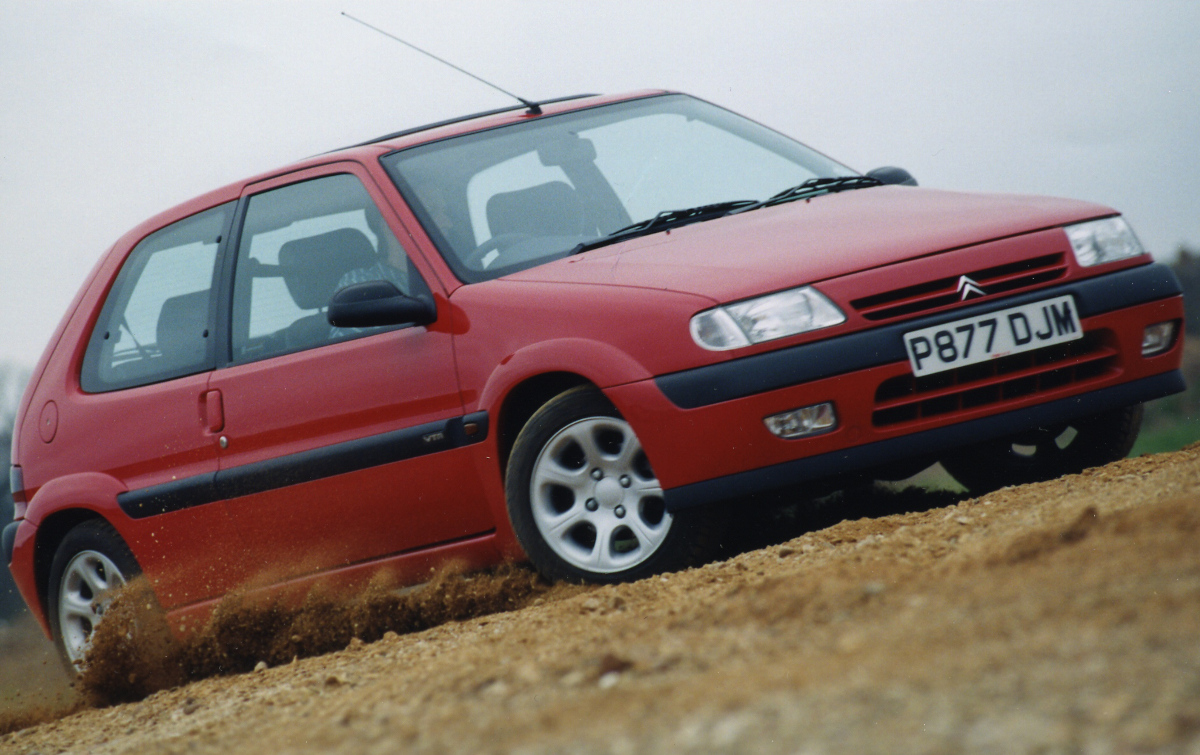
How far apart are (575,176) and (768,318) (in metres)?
1.46

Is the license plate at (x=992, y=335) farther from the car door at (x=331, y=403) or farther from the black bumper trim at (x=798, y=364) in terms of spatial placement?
the car door at (x=331, y=403)

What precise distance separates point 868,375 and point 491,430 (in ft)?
4.21

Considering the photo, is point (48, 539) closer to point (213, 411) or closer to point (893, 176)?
point (213, 411)

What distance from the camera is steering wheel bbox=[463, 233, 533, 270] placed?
4789mm

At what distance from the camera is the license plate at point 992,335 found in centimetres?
399

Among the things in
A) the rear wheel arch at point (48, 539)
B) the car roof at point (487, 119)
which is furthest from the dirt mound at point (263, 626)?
the car roof at point (487, 119)

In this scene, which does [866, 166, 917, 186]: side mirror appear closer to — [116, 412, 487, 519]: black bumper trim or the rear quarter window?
[116, 412, 487, 519]: black bumper trim

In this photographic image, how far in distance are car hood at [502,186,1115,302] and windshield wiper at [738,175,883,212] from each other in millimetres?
151

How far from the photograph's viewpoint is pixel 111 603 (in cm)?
539

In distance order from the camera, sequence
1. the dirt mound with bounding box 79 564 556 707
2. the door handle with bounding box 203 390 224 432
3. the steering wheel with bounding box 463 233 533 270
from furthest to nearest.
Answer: the door handle with bounding box 203 390 224 432
the steering wheel with bounding box 463 233 533 270
the dirt mound with bounding box 79 564 556 707

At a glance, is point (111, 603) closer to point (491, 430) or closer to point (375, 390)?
point (375, 390)

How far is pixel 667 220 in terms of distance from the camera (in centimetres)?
489

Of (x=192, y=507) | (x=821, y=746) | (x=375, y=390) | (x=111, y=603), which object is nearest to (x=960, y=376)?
(x=375, y=390)

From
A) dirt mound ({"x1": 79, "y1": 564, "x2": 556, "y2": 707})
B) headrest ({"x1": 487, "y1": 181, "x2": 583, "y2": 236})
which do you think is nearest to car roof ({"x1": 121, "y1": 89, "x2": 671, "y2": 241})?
headrest ({"x1": 487, "y1": 181, "x2": 583, "y2": 236})
